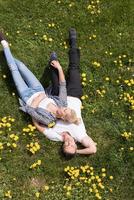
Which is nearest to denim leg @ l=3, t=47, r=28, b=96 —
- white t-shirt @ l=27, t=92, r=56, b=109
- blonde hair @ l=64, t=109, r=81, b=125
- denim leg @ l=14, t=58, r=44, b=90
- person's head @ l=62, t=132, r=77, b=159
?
denim leg @ l=14, t=58, r=44, b=90

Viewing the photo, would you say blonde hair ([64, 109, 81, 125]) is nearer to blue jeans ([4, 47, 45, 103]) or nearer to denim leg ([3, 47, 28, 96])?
blue jeans ([4, 47, 45, 103])

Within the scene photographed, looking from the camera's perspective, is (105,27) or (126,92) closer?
(126,92)

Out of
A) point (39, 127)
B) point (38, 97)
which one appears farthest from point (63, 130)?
point (38, 97)

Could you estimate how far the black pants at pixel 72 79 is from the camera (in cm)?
1066

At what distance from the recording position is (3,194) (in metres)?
9.70

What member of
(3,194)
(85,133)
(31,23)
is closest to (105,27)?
(31,23)

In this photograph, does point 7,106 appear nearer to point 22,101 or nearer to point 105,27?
point 22,101

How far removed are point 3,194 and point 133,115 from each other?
3061 millimetres

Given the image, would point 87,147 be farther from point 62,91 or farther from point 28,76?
point 28,76

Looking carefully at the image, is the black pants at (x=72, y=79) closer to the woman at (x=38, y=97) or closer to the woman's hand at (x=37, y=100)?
the woman at (x=38, y=97)

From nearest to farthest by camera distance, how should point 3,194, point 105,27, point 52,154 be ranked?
point 3,194
point 52,154
point 105,27

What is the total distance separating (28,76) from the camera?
10688 mm

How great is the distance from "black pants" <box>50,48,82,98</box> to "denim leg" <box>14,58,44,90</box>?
11.6 inches

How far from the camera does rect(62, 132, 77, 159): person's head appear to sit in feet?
32.9
